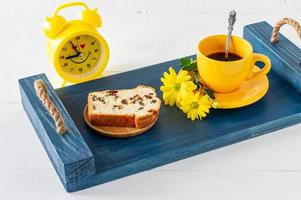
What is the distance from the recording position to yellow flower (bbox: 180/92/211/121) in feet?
4.50

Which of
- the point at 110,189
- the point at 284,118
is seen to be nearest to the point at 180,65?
the point at 284,118

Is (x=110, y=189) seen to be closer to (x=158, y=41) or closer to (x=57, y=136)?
(x=57, y=136)

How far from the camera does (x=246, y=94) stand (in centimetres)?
143

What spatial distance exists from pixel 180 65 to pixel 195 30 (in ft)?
0.87

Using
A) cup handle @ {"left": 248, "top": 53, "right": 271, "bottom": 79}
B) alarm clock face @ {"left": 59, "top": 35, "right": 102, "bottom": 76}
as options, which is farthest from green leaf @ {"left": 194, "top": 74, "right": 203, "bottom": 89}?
alarm clock face @ {"left": 59, "top": 35, "right": 102, "bottom": 76}

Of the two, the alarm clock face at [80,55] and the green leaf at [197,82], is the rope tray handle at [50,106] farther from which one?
the green leaf at [197,82]

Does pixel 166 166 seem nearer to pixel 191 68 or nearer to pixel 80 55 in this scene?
pixel 191 68

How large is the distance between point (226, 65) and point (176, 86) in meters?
0.11

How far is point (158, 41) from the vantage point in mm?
1709

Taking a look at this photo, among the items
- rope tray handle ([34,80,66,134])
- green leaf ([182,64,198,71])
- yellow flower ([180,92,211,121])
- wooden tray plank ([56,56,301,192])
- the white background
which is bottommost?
the white background

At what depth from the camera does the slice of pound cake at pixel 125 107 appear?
134 centimetres

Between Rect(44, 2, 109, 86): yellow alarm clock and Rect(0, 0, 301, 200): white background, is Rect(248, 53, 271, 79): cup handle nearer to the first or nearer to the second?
Rect(0, 0, 301, 200): white background

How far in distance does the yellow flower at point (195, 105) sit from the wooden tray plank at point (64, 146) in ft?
0.76

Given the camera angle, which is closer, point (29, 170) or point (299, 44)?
point (29, 170)
